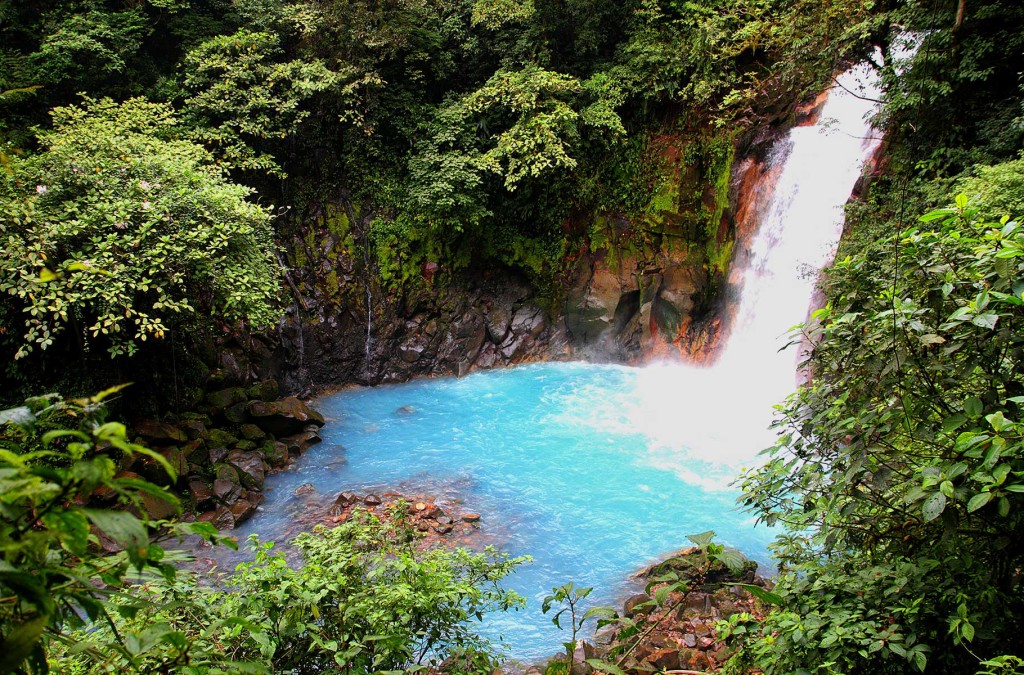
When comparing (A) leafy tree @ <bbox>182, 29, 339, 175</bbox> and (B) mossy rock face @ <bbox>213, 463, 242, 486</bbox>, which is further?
(A) leafy tree @ <bbox>182, 29, 339, 175</bbox>

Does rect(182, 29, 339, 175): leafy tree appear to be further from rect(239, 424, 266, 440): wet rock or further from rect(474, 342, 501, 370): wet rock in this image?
rect(474, 342, 501, 370): wet rock

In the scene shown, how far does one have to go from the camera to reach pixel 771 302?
967cm

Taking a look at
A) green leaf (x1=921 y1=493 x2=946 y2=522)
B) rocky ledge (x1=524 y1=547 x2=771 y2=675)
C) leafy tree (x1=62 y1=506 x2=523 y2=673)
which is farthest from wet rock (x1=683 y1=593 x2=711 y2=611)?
green leaf (x1=921 y1=493 x2=946 y2=522)

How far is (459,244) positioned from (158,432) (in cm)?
686

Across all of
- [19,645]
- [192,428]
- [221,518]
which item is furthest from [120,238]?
[19,645]

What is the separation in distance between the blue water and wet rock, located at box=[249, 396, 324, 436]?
57 centimetres

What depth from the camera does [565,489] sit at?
776cm

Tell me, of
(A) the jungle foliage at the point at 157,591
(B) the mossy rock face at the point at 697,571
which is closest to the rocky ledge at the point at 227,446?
(A) the jungle foliage at the point at 157,591

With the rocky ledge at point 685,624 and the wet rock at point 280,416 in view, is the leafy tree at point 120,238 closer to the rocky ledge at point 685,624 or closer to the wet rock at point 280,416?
the wet rock at point 280,416

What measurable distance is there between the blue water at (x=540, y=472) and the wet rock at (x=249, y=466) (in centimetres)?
25

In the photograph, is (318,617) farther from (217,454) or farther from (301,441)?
(301,441)

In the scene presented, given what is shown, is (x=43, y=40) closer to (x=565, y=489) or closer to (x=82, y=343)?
(x=82, y=343)

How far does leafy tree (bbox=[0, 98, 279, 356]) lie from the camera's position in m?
5.93

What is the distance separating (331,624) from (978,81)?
30.7 feet
